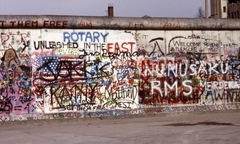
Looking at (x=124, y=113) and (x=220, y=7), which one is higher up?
(x=220, y=7)

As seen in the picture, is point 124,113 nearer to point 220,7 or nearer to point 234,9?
point 234,9

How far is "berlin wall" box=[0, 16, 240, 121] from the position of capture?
1891 centimetres

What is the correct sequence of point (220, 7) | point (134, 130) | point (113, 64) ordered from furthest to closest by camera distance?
point (220, 7) < point (113, 64) < point (134, 130)

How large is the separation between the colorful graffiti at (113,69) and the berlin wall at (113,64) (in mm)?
35

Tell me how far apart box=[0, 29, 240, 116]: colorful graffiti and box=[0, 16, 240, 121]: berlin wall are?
0.04 metres

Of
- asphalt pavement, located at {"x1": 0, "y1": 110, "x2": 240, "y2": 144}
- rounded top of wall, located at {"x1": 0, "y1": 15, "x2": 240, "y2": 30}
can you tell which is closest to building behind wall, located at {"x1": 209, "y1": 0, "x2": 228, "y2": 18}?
rounded top of wall, located at {"x1": 0, "y1": 15, "x2": 240, "y2": 30}

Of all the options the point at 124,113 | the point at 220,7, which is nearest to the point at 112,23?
the point at 124,113

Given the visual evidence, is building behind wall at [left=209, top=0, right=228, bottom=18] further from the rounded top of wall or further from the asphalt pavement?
the asphalt pavement

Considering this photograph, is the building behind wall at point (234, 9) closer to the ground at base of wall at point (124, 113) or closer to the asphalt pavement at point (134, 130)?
the ground at base of wall at point (124, 113)

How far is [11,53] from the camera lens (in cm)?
1877

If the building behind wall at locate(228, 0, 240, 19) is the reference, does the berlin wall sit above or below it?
below

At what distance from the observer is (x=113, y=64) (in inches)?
792

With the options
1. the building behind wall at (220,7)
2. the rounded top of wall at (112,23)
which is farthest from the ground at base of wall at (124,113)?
the building behind wall at (220,7)

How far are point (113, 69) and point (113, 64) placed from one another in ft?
0.62
